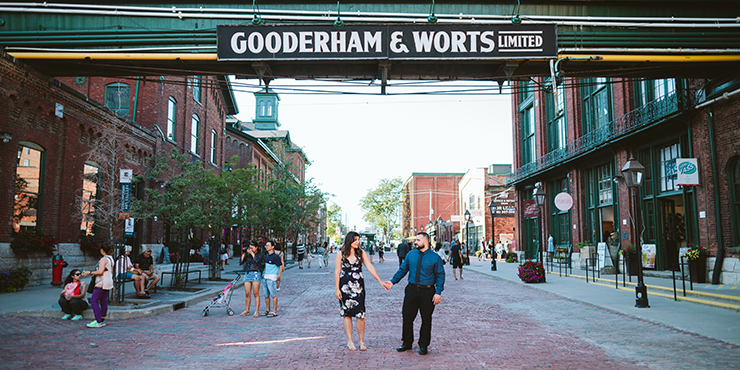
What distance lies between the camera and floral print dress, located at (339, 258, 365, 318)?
722 centimetres

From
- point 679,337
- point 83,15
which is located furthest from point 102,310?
point 679,337

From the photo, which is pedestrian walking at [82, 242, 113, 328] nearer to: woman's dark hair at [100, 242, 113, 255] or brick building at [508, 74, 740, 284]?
woman's dark hair at [100, 242, 113, 255]

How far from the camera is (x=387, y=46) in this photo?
11.4 metres

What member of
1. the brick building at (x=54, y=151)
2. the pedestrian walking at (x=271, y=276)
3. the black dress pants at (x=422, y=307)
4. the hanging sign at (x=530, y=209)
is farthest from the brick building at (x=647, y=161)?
the brick building at (x=54, y=151)

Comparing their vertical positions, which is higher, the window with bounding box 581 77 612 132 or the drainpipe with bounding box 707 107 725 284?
the window with bounding box 581 77 612 132

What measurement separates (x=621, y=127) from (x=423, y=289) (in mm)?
17122

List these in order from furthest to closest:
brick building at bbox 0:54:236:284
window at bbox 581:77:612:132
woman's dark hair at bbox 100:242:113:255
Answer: window at bbox 581:77:612:132, brick building at bbox 0:54:236:284, woman's dark hair at bbox 100:242:113:255

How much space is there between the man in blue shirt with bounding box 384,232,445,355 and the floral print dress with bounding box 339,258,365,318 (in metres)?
0.41

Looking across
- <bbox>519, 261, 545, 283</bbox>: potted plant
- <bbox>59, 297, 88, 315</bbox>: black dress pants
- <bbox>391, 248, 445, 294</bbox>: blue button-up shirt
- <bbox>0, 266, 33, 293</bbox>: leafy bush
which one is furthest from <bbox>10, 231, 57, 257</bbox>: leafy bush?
<bbox>519, 261, 545, 283</bbox>: potted plant

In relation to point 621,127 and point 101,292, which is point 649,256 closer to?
point 621,127

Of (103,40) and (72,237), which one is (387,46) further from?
(72,237)

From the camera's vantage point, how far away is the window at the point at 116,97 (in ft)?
82.5

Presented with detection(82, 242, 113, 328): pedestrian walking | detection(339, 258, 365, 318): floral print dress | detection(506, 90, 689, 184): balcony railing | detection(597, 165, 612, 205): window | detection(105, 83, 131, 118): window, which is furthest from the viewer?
detection(105, 83, 131, 118): window

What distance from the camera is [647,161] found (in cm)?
2042
